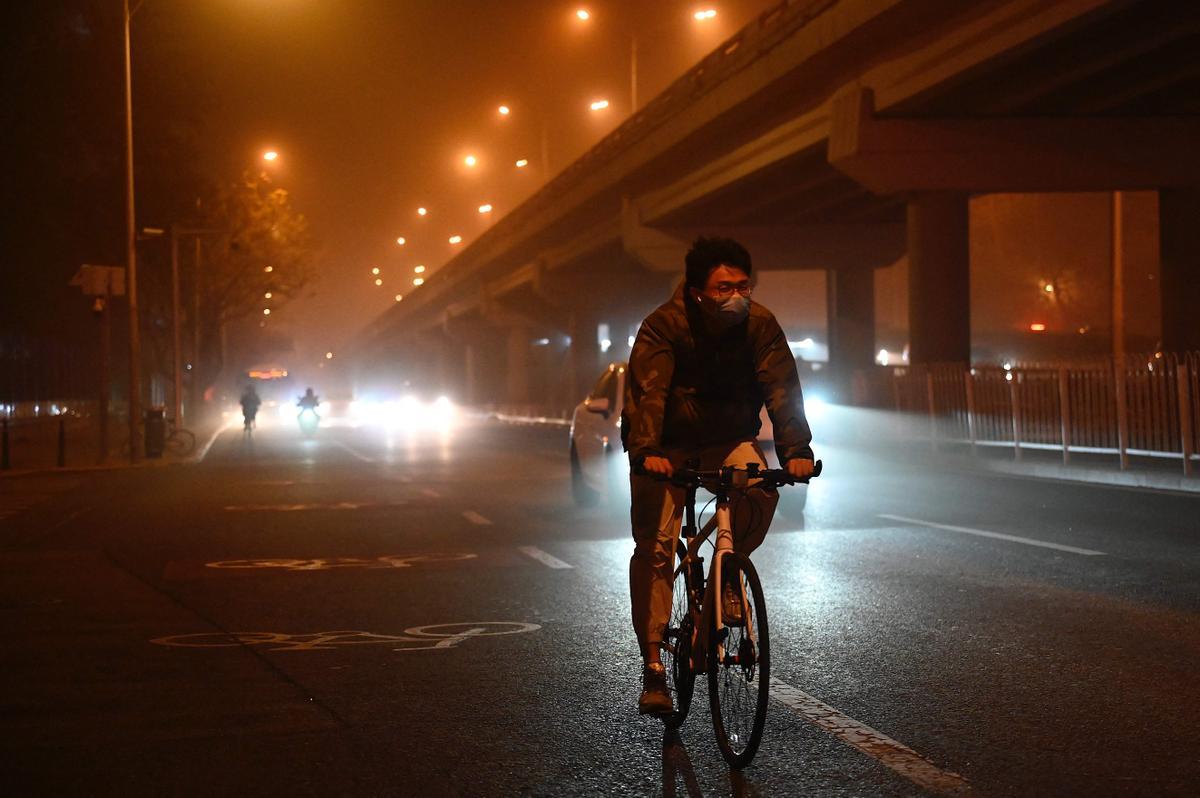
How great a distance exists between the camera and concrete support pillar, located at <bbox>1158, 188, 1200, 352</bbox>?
1318 inches

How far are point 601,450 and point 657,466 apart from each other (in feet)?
37.6

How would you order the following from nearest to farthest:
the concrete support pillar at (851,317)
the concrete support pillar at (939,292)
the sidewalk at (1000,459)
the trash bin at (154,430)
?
the sidewalk at (1000,459) < the trash bin at (154,430) < the concrete support pillar at (939,292) < the concrete support pillar at (851,317)

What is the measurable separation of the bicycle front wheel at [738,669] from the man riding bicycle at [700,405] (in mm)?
342

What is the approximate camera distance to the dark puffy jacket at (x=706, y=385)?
5.82 m

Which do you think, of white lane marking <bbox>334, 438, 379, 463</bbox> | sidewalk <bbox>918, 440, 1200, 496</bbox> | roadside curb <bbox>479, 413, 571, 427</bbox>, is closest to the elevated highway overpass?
sidewalk <bbox>918, 440, 1200, 496</bbox>

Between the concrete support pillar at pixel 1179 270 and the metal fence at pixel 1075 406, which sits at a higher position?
the concrete support pillar at pixel 1179 270

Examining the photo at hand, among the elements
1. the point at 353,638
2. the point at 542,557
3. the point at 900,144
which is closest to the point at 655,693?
the point at 353,638

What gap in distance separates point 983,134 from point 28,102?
74.5 feet

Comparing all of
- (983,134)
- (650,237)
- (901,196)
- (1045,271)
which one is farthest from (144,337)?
(1045,271)

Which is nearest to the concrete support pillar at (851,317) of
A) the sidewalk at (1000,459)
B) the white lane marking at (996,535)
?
the sidewalk at (1000,459)

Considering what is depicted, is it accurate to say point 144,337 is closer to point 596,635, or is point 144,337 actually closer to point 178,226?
point 178,226

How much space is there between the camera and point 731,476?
560cm

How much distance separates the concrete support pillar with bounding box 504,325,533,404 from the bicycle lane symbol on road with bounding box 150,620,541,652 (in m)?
82.4

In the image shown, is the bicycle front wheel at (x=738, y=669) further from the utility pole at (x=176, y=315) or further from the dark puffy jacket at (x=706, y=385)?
the utility pole at (x=176, y=315)
